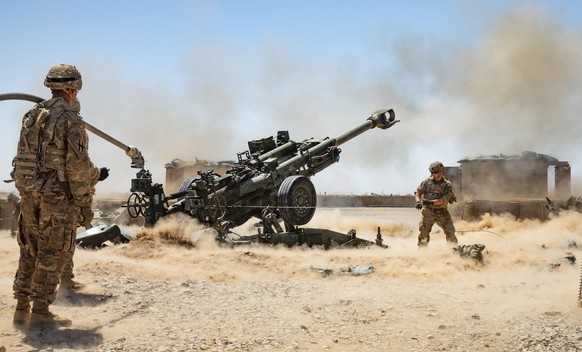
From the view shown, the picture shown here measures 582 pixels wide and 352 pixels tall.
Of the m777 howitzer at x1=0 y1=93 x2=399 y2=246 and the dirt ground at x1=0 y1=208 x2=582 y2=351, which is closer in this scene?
the dirt ground at x1=0 y1=208 x2=582 y2=351

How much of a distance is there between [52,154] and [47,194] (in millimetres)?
331

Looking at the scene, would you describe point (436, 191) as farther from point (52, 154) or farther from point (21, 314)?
point (21, 314)

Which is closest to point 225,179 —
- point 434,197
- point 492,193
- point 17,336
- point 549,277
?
point 434,197

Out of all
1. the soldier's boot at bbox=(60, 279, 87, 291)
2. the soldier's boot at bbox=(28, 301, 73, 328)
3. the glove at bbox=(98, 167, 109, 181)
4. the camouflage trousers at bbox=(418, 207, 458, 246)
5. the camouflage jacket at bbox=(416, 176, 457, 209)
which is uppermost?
the camouflage jacket at bbox=(416, 176, 457, 209)

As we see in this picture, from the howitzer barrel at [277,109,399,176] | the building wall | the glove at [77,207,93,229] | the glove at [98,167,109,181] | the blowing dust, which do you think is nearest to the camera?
the glove at [77,207,93,229]

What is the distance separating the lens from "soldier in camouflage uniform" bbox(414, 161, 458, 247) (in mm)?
11594

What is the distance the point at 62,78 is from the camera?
566 centimetres

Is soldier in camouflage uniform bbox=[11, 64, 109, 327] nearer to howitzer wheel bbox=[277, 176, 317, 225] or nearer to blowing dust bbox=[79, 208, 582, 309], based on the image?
blowing dust bbox=[79, 208, 582, 309]

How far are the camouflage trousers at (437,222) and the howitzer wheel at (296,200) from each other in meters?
2.16

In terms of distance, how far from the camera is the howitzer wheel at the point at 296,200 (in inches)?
483

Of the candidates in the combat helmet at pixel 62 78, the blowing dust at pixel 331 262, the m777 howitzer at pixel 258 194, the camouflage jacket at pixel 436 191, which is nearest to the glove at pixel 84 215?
the combat helmet at pixel 62 78

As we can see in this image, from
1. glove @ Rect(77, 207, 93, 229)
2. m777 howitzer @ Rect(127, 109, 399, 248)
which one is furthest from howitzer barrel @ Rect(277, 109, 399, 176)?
glove @ Rect(77, 207, 93, 229)

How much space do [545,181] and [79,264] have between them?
674 inches

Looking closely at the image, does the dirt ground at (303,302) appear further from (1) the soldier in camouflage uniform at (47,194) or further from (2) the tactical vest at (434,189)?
(2) the tactical vest at (434,189)
